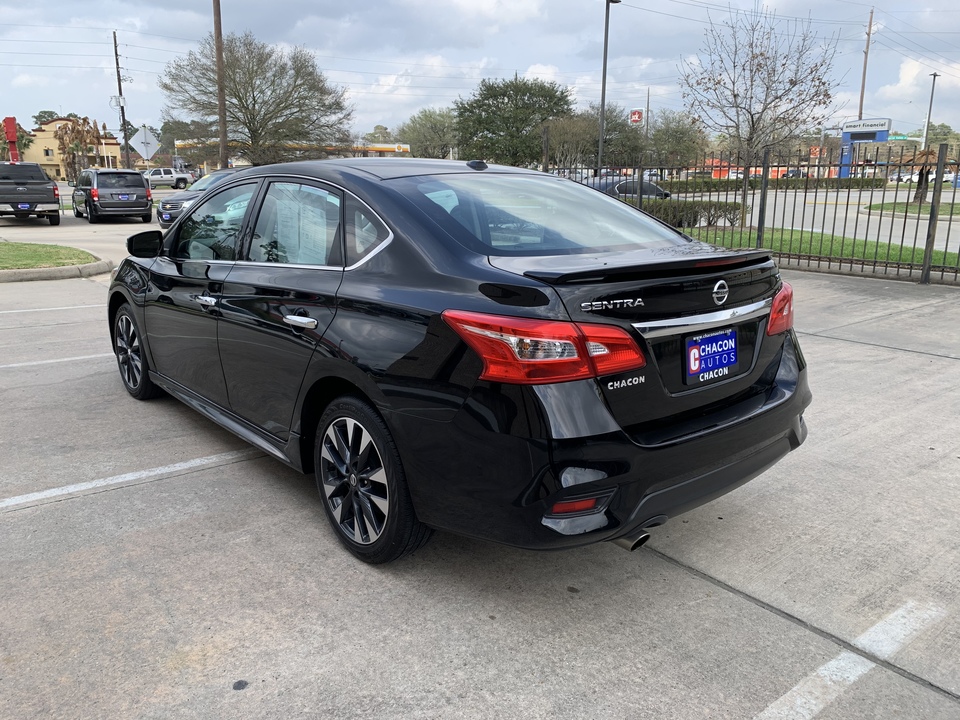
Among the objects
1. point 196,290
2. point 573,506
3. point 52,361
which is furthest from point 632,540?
point 52,361

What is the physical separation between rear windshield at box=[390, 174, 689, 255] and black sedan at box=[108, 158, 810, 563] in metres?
0.01

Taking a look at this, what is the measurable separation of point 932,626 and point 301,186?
3242 millimetres

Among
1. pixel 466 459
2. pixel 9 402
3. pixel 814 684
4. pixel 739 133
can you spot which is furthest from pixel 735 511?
pixel 739 133

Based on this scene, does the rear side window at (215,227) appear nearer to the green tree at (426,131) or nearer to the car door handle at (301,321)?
the car door handle at (301,321)

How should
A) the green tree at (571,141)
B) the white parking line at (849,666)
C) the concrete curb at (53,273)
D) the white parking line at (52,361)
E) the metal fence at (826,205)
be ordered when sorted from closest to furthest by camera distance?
the white parking line at (849,666), the white parking line at (52,361), the metal fence at (826,205), the concrete curb at (53,273), the green tree at (571,141)

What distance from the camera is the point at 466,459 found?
263 centimetres

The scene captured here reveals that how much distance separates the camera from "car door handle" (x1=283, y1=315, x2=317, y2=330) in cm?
323

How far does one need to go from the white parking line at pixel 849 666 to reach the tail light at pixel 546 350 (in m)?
1.17

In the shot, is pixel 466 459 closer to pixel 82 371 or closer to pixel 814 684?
pixel 814 684

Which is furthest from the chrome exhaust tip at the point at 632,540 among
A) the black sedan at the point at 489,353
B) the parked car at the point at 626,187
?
the parked car at the point at 626,187

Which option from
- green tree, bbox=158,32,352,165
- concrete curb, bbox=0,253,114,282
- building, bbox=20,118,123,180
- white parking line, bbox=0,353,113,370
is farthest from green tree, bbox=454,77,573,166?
building, bbox=20,118,123,180

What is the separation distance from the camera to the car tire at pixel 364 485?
293 centimetres

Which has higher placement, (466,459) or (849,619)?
(466,459)

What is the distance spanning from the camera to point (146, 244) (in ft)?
16.1
